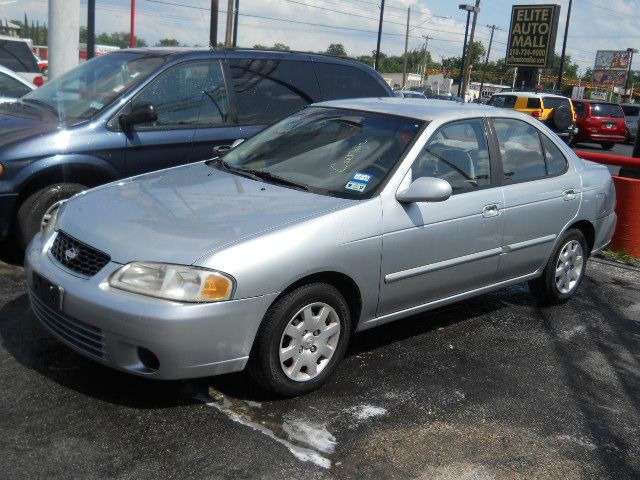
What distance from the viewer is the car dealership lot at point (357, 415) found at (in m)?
3.23

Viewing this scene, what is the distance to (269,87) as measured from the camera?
6.93m

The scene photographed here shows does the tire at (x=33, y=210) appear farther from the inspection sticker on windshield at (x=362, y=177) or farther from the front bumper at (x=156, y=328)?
the inspection sticker on windshield at (x=362, y=177)

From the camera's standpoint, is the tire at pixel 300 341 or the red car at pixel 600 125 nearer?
the tire at pixel 300 341

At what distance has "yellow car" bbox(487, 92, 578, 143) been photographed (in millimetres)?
22636

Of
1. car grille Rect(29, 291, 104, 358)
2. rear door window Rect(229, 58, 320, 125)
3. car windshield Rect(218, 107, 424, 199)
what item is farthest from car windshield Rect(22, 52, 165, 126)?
car grille Rect(29, 291, 104, 358)

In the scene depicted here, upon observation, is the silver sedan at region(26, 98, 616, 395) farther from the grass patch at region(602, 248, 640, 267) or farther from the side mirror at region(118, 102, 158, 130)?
the grass patch at region(602, 248, 640, 267)

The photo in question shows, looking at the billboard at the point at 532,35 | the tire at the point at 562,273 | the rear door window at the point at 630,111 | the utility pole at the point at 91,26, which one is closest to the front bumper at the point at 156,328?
the tire at the point at 562,273

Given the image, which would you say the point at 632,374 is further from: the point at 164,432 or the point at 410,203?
the point at 164,432

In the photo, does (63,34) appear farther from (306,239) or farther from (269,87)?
(306,239)

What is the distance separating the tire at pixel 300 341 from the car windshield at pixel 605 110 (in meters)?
24.3

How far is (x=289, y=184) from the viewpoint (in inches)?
173

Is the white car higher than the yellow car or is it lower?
higher

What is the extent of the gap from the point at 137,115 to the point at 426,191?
2.75 m

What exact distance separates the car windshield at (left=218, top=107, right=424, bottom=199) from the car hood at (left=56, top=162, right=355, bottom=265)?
0.57 feet
